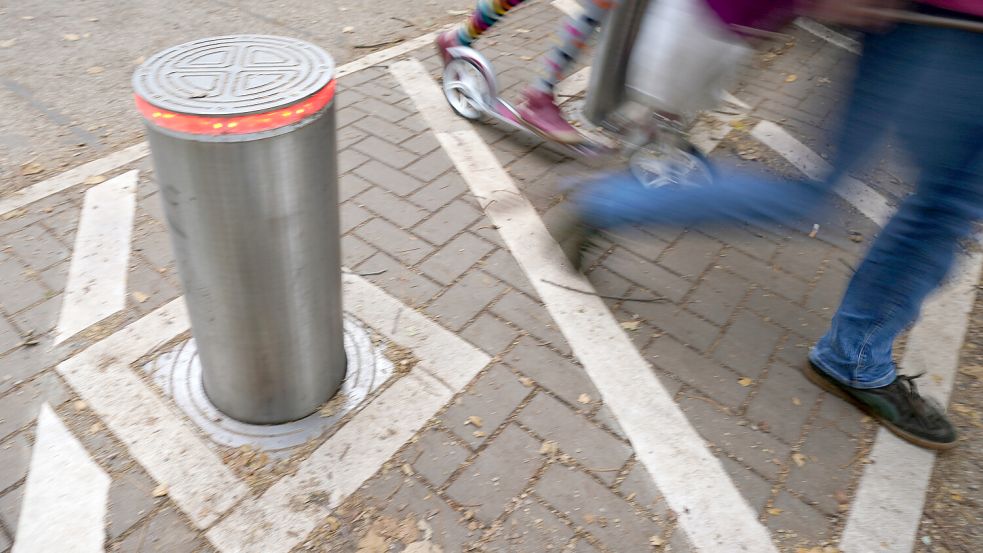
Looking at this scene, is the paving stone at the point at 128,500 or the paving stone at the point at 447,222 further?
the paving stone at the point at 447,222

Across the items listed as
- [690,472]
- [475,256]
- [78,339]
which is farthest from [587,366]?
[78,339]

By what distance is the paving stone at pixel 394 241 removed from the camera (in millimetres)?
3264

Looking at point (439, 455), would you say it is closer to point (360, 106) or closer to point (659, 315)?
point (659, 315)

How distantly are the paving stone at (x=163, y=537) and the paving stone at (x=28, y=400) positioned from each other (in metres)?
0.66

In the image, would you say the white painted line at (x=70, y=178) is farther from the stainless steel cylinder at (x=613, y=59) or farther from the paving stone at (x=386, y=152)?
the stainless steel cylinder at (x=613, y=59)

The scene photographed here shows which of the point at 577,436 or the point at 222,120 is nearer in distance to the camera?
the point at 222,120

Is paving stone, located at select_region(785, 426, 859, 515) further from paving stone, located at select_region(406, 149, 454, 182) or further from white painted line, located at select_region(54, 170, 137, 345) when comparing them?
white painted line, located at select_region(54, 170, 137, 345)

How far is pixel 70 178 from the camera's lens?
3604 millimetres

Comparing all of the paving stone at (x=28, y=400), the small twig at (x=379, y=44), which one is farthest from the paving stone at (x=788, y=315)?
the small twig at (x=379, y=44)

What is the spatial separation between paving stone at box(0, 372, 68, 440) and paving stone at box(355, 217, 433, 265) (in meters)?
1.38

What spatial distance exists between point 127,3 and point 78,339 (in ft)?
13.6

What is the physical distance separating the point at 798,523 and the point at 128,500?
83.6 inches

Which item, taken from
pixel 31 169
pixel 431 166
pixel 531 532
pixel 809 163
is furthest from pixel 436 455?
pixel 809 163

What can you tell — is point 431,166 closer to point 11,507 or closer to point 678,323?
point 678,323
